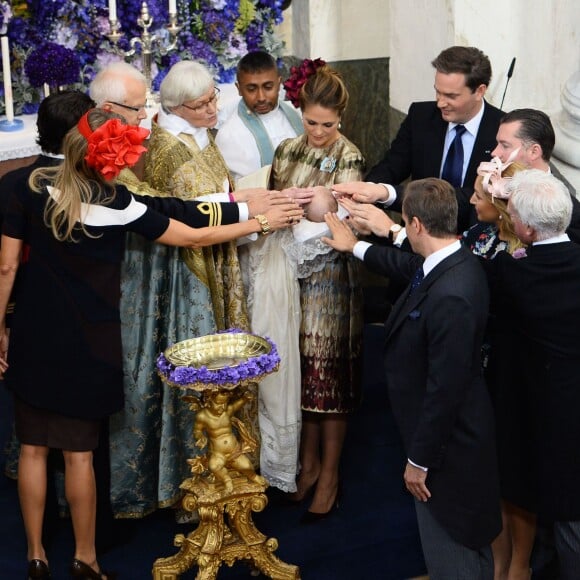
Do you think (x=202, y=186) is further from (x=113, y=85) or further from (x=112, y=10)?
(x=112, y=10)

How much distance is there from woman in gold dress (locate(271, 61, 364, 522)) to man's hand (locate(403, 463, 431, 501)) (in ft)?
3.38

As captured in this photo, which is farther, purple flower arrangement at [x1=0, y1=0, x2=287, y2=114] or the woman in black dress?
purple flower arrangement at [x1=0, y1=0, x2=287, y2=114]

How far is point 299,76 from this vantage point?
14.2 ft

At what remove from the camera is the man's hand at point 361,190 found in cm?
426

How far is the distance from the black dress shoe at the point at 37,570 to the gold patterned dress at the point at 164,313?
44 centimetres

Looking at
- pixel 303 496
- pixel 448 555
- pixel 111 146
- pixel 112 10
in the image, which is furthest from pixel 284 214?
pixel 112 10

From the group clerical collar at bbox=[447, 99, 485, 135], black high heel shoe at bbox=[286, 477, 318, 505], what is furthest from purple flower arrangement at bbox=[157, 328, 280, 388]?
clerical collar at bbox=[447, 99, 485, 135]

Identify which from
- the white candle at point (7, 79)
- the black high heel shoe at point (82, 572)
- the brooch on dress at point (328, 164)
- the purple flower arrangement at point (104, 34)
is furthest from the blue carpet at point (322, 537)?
the purple flower arrangement at point (104, 34)

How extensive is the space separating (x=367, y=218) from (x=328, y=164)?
11.2 inches

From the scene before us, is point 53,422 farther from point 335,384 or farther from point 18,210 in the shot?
point 335,384

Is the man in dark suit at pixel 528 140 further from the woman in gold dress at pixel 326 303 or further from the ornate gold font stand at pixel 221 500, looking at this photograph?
the ornate gold font stand at pixel 221 500

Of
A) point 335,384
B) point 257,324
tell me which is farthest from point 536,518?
point 257,324

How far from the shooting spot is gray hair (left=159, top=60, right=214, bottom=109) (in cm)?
422

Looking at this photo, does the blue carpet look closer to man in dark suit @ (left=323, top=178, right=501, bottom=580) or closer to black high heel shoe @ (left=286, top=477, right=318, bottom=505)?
black high heel shoe @ (left=286, top=477, right=318, bottom=505)
